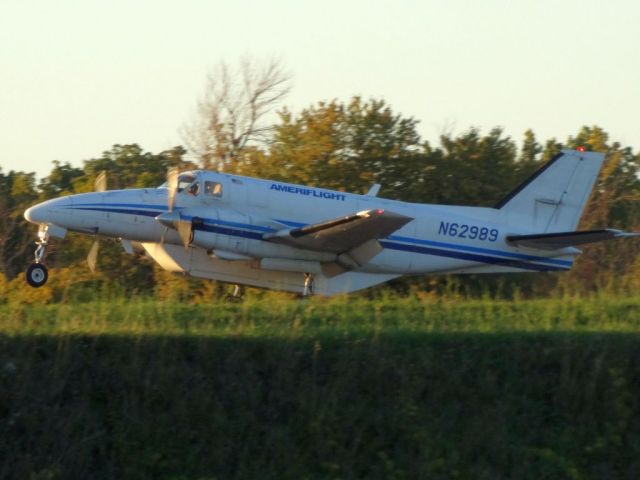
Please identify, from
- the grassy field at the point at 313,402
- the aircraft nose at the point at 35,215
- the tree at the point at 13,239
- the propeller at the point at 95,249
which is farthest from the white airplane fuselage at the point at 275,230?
the tree at the point at 13,239

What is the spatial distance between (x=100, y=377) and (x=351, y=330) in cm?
310

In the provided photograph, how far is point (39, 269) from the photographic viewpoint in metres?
19.5

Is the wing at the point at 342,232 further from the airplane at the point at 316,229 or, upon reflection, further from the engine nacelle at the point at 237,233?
the engine nacelle at the point at 237,233

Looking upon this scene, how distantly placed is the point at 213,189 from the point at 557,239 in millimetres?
6899

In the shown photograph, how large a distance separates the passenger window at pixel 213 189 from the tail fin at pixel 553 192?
235 inches

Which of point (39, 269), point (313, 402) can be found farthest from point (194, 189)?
point (313, 402)

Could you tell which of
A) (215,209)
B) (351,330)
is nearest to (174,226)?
(215,209)

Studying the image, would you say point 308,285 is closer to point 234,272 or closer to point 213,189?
point 234,272

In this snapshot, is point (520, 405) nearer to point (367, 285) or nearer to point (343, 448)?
point (343, 448)

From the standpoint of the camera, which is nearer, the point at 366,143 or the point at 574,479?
the point at 574,479

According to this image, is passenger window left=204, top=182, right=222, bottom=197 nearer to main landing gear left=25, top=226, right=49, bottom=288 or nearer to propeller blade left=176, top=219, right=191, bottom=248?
propeller blade left=176, top=219, right=191, bottom=248

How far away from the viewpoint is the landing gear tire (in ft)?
63.7

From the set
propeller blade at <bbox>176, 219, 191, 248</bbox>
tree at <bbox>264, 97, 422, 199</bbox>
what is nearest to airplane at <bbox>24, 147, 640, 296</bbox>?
propeller blade at <bbox>176, 219, 191, 248</bbox>

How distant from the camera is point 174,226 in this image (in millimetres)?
20094
